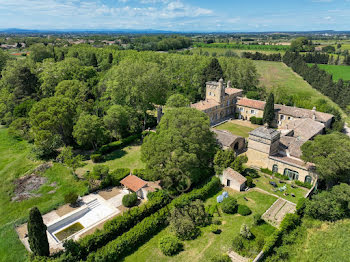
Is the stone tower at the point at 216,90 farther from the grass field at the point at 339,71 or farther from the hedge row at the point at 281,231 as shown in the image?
the grass field at the point at 339,71

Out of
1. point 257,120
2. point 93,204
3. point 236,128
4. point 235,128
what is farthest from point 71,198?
point 257,120

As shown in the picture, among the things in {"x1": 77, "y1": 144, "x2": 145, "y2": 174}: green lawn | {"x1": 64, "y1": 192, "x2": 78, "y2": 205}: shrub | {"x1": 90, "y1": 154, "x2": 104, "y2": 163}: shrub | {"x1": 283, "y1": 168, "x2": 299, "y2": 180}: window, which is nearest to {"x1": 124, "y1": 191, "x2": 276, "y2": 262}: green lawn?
{"x1": 283, "y1": 168, "x2": 299, "y2": 180}: window

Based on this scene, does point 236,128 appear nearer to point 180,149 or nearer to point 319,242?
point 180,149

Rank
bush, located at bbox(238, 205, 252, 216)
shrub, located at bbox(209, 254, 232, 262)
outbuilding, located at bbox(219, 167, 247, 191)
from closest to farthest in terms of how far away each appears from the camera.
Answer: shrub, located at bbox(209, 254, 232, 262) → bush, located at bbox(238, 205, 252, 216) → outbuilding, located at bbox(219, 167, 247, 191)

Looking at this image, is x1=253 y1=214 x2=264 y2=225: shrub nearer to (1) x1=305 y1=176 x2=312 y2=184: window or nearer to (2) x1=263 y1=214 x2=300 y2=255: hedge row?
(2) x1=263 y1=214 x2=300 y2=255: hedge row

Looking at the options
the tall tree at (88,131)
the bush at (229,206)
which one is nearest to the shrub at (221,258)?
the bush at (229,206)
